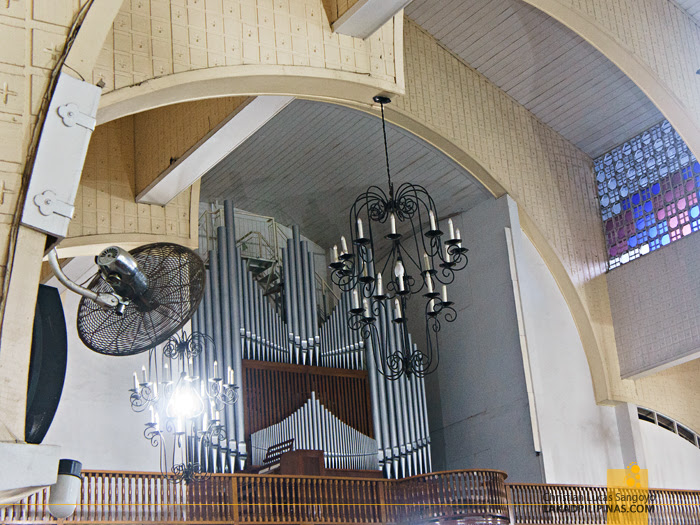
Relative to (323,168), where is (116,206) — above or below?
below

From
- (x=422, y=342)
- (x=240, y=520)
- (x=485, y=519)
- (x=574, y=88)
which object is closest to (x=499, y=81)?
(x=574, y=88)

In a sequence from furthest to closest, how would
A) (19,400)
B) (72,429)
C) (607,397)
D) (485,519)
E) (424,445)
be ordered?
(607,397) → (424,445) → (485,519) → (72,429) → (19,400)

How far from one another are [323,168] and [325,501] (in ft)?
19.1

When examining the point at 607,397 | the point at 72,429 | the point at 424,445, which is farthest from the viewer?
the point at 607,397

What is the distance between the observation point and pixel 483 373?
14203mm

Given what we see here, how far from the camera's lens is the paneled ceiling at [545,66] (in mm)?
13836

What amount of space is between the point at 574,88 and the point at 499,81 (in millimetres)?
1235

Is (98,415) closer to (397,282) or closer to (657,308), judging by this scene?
(397,282)

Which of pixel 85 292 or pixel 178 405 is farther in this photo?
pixel 178 405

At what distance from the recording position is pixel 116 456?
1053cm

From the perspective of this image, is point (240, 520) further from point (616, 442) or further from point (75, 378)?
point (616, 442)

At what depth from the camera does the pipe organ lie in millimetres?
12680

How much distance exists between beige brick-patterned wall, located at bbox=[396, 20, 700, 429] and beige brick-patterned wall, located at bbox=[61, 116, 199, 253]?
17.7 feet

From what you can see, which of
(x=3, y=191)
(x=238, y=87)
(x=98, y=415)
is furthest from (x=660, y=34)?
(x=3, y=191)
